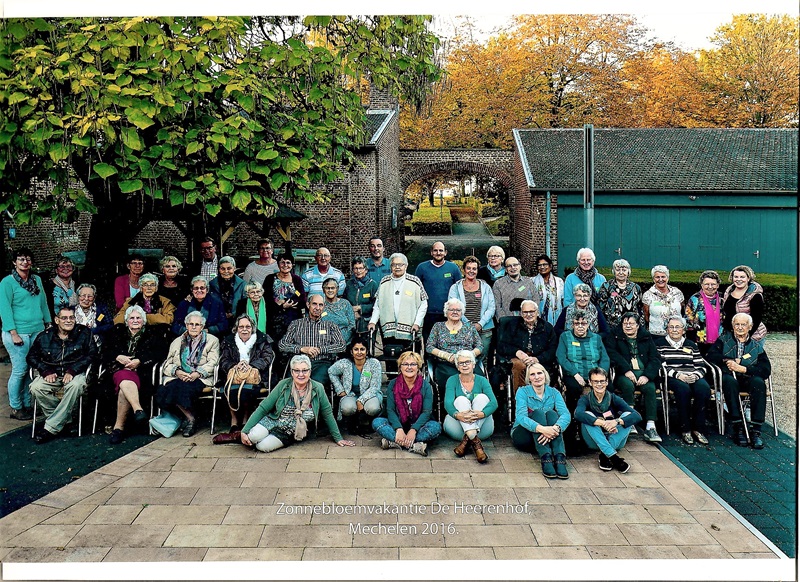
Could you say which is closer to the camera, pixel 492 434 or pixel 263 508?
pixel 263 508

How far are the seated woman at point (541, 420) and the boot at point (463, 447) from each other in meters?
0.44

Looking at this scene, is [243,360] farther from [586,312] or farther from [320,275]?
[586,312]

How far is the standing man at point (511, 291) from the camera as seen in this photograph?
709 cm

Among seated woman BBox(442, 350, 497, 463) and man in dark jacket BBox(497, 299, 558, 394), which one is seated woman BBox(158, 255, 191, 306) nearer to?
seated woman BBox(442, 350, 497, 463)

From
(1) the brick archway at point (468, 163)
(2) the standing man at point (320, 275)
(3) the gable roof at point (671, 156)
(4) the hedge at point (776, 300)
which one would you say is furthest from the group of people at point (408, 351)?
(3) the gable roof at point (671, 156)

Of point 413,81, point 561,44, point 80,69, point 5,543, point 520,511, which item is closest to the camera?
point 5,543

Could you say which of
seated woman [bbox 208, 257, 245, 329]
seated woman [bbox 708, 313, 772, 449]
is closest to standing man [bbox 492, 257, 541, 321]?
seated woman [bbox 708, 313, 772, 449]

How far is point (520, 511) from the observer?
4.84m

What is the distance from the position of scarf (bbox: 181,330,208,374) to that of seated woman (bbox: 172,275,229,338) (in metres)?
0.18

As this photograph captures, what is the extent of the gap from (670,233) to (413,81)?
889cm

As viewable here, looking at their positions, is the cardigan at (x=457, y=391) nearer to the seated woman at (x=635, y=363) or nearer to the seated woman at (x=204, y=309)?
the seated woman at (x=635, y=363)

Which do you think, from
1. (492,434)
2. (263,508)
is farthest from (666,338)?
(263,508)

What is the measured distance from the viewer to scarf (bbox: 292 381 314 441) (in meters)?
6.06

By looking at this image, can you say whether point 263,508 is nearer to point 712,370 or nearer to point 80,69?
point 80,69
